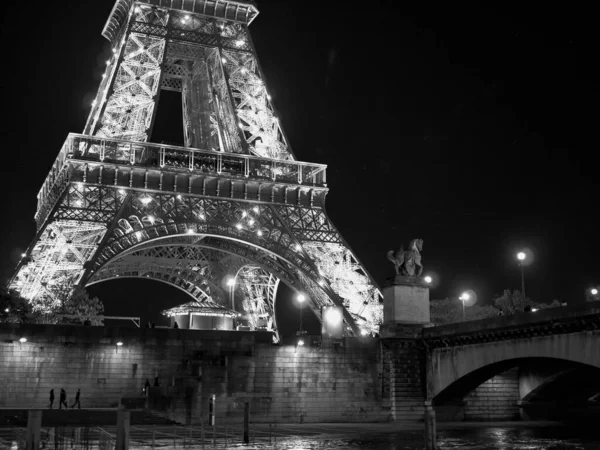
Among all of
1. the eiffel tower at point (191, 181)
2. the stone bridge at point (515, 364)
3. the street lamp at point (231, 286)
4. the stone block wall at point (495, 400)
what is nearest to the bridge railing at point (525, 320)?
the stone bridge at point (515, 364)

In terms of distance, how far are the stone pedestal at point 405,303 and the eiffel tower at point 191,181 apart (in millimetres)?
6647

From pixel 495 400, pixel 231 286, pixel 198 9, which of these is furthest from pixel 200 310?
pixel 198 9

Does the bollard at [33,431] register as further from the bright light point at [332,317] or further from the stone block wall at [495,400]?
the stone block wall at [495,400]

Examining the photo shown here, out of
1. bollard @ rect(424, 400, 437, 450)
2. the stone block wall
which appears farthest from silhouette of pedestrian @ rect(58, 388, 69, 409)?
the stone block wall

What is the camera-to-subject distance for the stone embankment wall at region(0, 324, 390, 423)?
42250mm

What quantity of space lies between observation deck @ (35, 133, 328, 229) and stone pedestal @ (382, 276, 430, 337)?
14.9 meters

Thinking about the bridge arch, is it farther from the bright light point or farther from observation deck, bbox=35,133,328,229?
observation deck, bbox=35,133,328,229

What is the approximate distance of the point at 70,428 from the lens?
33.6 m

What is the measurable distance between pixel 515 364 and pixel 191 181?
2728cm

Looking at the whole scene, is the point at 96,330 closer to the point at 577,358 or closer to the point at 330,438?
the point at 330,438

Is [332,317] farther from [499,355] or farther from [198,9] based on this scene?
[198,9]

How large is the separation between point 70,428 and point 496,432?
18.8 metres

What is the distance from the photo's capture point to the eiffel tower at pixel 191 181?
5369 cm

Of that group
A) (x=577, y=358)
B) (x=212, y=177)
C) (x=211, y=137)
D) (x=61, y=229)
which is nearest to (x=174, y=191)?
(x=212, y=177)
